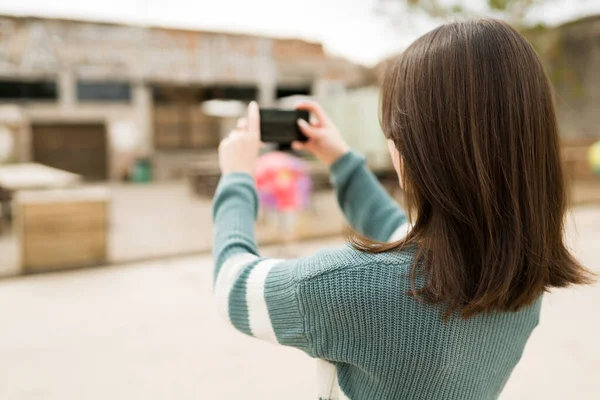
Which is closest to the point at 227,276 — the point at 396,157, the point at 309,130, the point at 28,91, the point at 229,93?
the point at 396,157

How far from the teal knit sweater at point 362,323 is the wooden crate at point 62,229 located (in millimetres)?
4305

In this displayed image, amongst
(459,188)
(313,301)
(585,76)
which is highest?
(585,76)

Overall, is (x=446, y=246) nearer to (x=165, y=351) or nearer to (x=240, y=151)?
(x=240, y=151)

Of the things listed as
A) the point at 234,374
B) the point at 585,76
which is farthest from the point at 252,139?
the point at 585,76

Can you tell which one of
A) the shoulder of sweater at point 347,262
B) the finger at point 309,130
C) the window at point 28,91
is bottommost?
the shoulder of sweater at point 347,262

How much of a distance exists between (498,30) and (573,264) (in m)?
0.39

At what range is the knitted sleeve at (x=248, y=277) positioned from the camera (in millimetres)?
753

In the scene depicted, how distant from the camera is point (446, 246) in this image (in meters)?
0.70

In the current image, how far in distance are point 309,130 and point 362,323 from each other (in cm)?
53

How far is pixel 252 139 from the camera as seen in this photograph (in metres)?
0.99

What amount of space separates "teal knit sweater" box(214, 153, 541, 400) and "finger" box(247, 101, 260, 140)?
0.18 m

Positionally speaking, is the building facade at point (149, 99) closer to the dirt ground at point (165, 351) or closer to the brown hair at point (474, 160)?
the dirt ground at point (165, 351)

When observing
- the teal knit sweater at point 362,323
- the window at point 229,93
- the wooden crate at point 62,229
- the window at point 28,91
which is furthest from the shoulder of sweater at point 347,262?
the window at point 229,93

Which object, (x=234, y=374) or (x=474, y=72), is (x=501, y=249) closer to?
(x=474, y=72)
